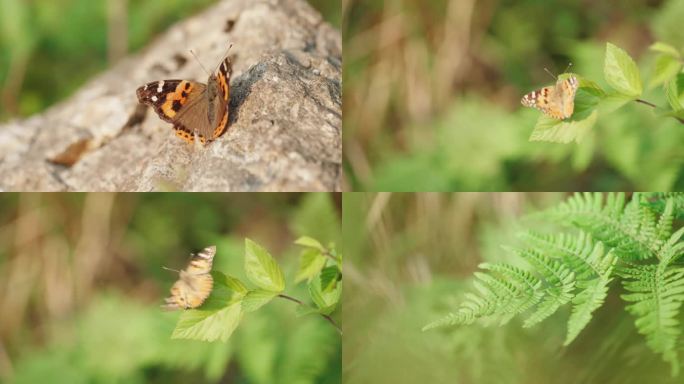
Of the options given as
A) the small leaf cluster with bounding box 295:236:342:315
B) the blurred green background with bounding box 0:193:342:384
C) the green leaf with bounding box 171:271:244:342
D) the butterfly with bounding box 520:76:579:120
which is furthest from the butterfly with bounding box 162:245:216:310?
the blurred green background with bounding box 0:193:342:384

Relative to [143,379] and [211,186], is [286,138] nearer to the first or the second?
[211,186]

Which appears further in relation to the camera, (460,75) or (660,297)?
(460,75)

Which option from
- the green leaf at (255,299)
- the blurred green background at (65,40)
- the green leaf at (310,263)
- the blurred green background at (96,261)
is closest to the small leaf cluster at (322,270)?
the green leaf at (310,263)

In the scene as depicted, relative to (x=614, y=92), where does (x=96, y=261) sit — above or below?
below

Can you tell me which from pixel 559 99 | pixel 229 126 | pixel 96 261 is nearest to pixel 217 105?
pixel 229 126

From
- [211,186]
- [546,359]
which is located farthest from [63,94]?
[546,359]

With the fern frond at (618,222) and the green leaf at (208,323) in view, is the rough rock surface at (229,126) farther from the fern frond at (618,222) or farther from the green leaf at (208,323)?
the fern frond at (618,222)

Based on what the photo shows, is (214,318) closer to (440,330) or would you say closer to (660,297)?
(660,297)
